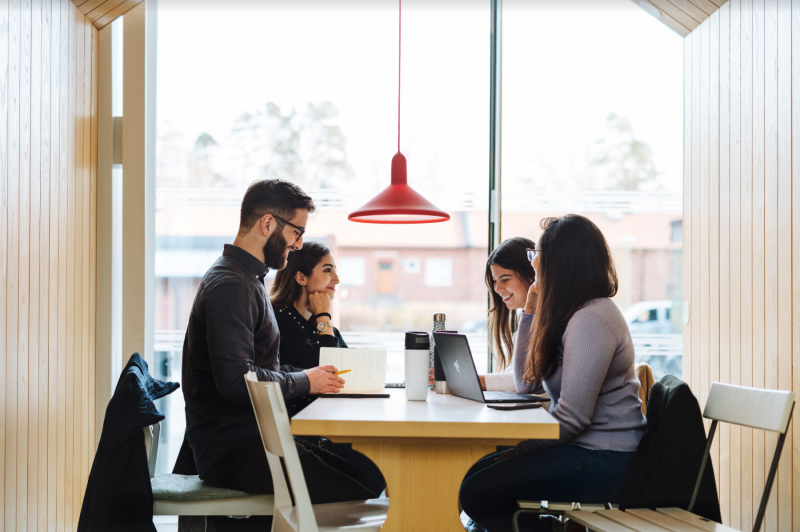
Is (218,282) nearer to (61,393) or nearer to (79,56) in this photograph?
(61,393)

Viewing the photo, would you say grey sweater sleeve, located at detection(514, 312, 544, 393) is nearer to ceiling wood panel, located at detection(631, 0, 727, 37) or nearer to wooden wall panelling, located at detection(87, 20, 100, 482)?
ceiling wood panel, located at detection(631, 0, 727, 37)

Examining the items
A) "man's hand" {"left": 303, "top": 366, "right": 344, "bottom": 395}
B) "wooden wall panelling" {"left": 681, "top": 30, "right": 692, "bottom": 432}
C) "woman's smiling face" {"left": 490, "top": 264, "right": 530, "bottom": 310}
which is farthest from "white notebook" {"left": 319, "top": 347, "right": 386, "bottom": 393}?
"wooden wall panelling" {"left": 681, "top": 30, "right": 692, "bottom": 432}

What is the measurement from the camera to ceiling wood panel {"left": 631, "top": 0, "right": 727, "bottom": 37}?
9.42ft

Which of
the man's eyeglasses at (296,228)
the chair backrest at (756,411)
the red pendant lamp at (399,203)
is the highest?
the red pendant lamp at (399,203)

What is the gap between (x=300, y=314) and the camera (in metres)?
3.04

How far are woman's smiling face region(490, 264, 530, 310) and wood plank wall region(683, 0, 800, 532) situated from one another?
0.85 m

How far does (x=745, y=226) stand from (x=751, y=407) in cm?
95

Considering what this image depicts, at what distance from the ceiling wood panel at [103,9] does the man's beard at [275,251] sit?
149 centimetres

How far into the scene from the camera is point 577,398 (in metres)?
1.85

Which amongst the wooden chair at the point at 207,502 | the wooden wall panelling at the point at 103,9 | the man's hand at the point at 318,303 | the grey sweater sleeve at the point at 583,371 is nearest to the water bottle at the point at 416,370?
the grey sweater sleeve at the point at 583,371

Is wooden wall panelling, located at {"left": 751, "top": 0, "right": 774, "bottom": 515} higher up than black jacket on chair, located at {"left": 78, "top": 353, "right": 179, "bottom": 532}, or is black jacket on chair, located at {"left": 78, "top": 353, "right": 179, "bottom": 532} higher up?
wooden wall panelling, located at {"left": 751, "top": 0, "right": 774, "bottom": 515}

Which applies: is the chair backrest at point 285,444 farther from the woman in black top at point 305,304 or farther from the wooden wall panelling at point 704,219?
the wooden wall panelling at point 704,219

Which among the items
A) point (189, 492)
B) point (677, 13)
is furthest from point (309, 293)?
point (677, 13)

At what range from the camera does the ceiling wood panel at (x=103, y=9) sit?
9.56 ft
